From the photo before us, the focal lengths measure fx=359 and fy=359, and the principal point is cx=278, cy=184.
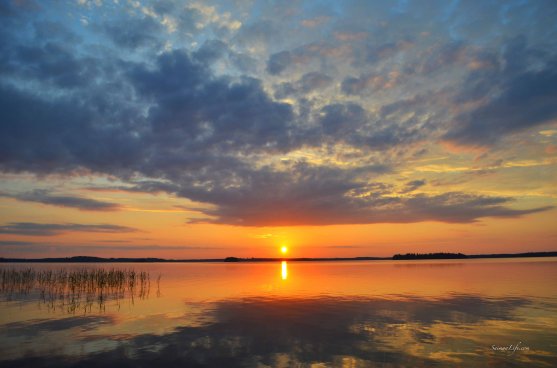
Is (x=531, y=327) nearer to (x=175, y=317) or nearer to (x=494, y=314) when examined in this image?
(x=494, y=314)

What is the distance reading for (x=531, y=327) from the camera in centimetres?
2139

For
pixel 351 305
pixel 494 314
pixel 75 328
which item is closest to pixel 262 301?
pixel 351 305

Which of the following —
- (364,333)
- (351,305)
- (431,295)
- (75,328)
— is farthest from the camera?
(431,295)

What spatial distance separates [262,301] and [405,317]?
14608 mm

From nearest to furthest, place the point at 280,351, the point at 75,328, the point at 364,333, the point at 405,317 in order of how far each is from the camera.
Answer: the point at 280,351, the point at 364,333, the point at 75,328, the point at 405,317

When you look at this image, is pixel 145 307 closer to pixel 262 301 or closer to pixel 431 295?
pixel 262 301

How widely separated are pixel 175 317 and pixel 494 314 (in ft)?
75.9

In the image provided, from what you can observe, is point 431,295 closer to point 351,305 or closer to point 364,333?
point 351,305

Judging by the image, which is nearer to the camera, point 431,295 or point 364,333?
point 364,333

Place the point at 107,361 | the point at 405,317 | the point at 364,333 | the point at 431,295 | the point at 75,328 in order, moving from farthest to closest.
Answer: the point at 431,295 → the point at 405,317 → the point at 75,328 → the point at 364,333 → the point at 107,361

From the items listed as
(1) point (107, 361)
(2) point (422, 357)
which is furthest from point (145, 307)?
(2) point (422, 357)

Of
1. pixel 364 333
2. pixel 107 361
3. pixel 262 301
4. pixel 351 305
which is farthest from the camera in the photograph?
pixel 262 301

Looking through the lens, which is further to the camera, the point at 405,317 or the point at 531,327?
the point at 405,317

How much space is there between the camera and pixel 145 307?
103 ft
